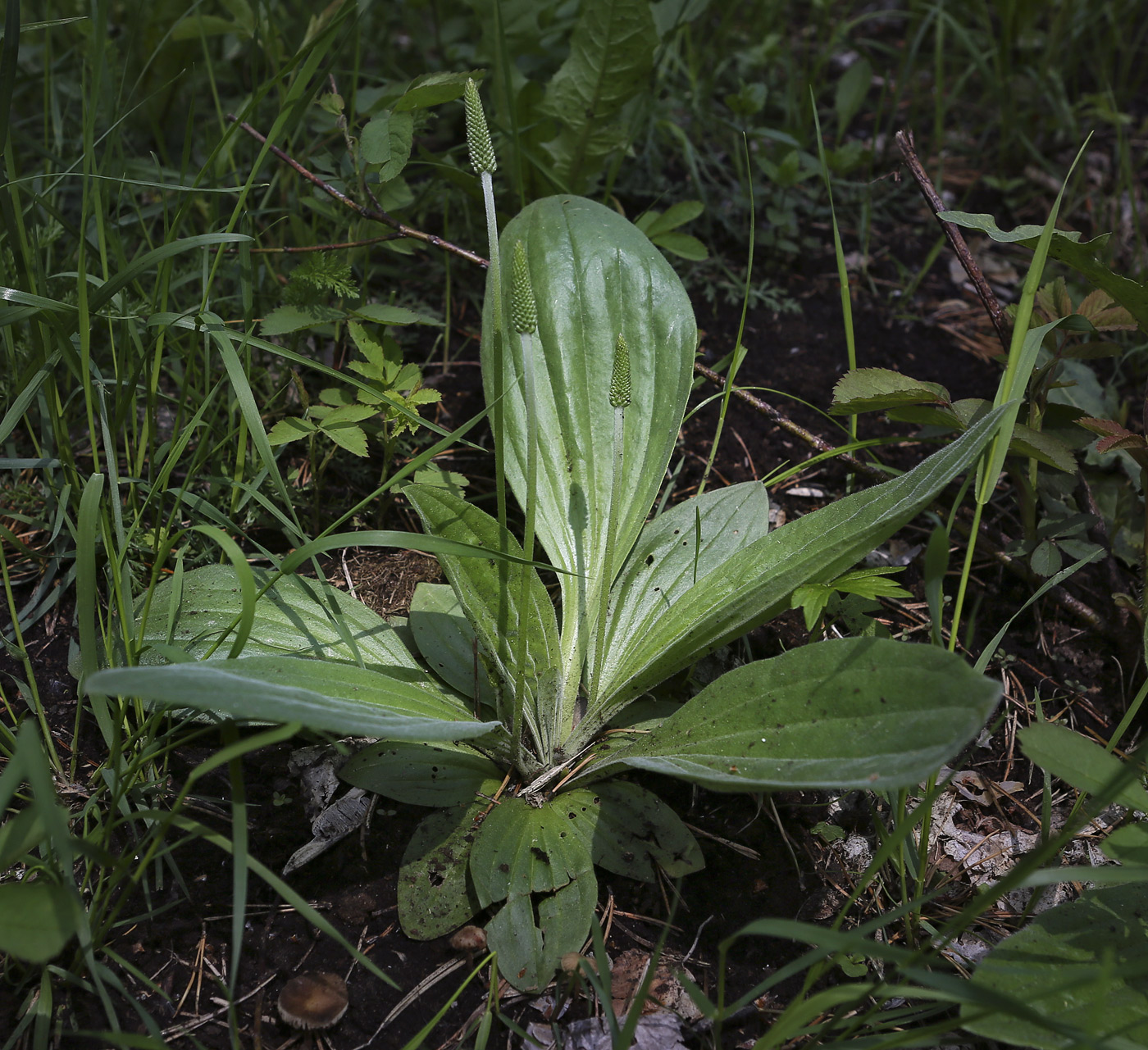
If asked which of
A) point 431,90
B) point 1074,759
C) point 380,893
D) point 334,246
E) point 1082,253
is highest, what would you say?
point 431,90

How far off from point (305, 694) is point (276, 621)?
1.79 ft

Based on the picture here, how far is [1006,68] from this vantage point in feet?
10.8

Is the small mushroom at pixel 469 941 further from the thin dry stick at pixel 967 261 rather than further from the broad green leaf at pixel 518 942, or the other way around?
the thin dry stick at pixel 967 261

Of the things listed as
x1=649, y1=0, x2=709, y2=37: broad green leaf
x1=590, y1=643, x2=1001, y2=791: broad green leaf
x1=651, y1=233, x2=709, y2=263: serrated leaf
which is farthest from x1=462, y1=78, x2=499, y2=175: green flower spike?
x1=649, y1=0, x2=709, y2=37: broad green leaf

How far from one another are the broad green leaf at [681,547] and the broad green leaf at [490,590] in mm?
209

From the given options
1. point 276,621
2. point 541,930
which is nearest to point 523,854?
point 541,930

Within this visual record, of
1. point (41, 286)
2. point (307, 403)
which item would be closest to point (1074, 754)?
point (307, 403)

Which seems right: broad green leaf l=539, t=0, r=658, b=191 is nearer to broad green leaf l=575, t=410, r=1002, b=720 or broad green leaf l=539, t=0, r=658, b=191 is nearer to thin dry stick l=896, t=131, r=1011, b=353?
thin dry stick l=896, t=131, r=1011, b=353

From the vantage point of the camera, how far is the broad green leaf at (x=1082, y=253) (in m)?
1.57

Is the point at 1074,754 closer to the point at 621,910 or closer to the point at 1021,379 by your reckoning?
the point at 1021,379

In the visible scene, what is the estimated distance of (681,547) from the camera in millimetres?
1886

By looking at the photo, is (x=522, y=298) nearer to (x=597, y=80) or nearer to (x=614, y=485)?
(x=614, y=485)

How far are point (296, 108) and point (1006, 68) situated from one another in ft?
9.21

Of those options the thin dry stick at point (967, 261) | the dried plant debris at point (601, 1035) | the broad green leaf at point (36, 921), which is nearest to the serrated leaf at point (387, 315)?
the thin dry stick at point (967, 261)
